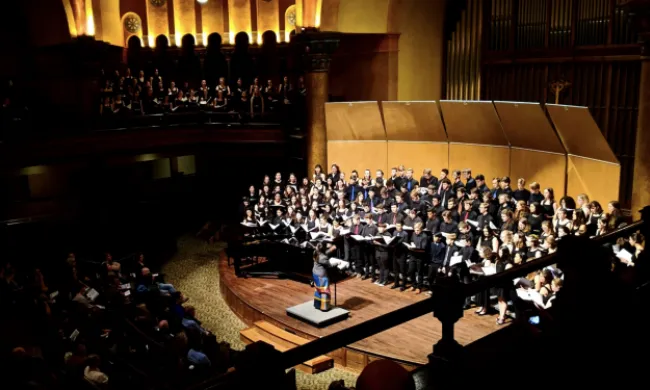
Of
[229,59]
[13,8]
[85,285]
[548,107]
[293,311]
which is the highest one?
[13,8]

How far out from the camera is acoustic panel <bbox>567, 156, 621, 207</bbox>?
36.8 feet

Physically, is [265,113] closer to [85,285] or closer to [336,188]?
[336,188]

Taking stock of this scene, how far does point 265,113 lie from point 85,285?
8.92m

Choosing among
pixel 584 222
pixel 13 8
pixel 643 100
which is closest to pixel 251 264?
pixel 584 222

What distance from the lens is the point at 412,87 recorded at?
17.3 meters

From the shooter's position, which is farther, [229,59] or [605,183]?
[229,59]

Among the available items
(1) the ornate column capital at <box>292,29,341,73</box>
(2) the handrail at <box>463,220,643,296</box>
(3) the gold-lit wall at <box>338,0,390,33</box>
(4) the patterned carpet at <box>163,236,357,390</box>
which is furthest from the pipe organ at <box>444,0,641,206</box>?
(2) the handrail at <box>463,220,643,296</box>

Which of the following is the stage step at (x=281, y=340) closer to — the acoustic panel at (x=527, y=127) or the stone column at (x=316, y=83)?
the acoustic panel at (x=527, y=127)

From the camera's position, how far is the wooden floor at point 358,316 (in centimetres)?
912

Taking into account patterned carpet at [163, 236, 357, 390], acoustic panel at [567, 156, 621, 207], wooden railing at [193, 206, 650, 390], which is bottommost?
patterned carpet at [163, 236, 357, 390]

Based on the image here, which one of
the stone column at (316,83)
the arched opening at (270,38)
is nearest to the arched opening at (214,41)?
the arched opening at (270,38)

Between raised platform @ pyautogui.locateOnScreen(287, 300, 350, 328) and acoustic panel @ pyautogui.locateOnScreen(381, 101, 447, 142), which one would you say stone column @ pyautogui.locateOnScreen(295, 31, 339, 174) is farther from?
raised platform @ pyautogui.locateOnScreen(287, 300, 350, 328)

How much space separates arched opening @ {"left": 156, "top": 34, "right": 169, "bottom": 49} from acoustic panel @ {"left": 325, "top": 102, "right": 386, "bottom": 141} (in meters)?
6.28

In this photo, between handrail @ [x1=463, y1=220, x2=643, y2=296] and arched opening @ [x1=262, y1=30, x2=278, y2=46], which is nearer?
handrail @ [x1=463, y1=220, x2=643, y2=296]
